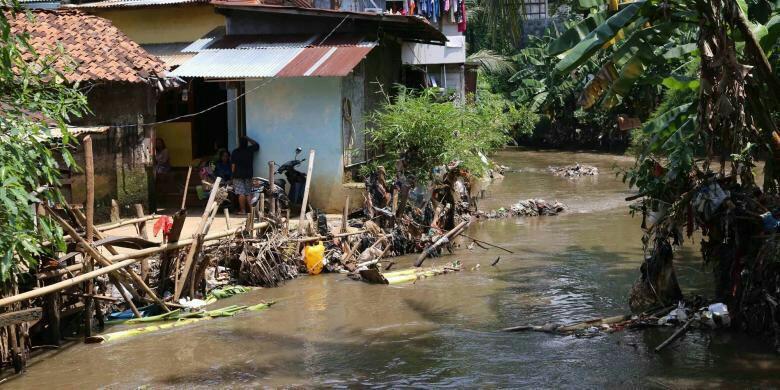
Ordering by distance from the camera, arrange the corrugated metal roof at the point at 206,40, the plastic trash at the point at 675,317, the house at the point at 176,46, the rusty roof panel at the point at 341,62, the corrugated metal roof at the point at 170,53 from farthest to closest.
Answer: the house at the point at 176,46 < the corrugated metal roof at the point at 206,40 < the corrugated metal roof at the point at 170,53 < the rusty roof panel at the point at 341,62 < the plastic trash at the point at 675,317

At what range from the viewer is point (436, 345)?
30.0 feet

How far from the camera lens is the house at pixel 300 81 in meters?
15.3

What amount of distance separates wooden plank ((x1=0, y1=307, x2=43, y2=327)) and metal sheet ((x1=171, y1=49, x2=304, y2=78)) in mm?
7513

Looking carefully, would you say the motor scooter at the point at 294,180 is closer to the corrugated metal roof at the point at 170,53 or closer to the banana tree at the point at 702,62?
the corrugated metal roof at the point at 170,53

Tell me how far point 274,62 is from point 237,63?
694 millimetres

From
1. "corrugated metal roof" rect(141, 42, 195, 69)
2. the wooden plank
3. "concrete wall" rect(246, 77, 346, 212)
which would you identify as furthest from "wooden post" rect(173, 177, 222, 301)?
"corrugated metal roof" rect(141, 42, 195, 69)

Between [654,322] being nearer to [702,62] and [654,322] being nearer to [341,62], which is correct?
[702,62]

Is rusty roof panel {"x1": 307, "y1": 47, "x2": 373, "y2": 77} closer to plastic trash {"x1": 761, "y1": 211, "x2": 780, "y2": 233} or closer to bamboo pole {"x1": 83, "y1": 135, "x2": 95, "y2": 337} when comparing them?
bamboo pole {"x1": 83, "y1": 135, "x2": 95, "y2": 337}

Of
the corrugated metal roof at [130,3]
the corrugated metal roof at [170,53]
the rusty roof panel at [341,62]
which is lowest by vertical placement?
the rusty roof panel at [341,62]

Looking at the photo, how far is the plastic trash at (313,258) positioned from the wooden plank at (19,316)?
5.01 meters

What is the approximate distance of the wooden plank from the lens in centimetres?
741

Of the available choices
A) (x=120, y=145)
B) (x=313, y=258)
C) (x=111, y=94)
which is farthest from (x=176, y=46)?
(x=313, y=258)

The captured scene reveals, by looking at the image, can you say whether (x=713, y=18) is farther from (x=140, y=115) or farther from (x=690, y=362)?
(x=140, y=115)

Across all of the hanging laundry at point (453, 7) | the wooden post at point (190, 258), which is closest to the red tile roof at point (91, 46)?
the wooden post at point (190, 258)
